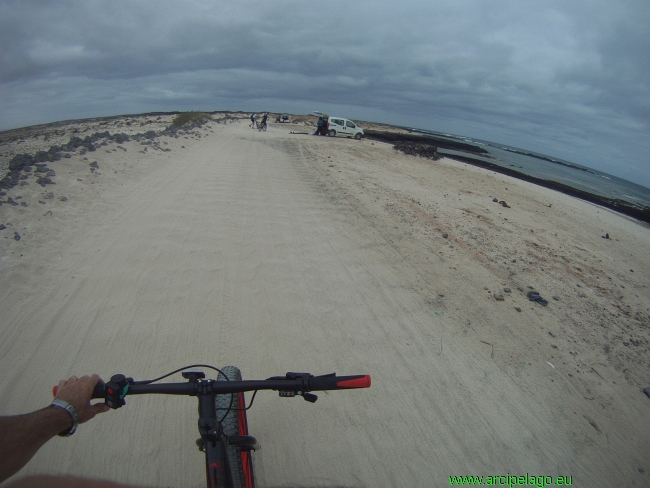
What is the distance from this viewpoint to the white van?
2884 centimetres

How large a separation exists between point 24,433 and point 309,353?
2.59 m

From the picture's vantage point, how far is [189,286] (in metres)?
4.65

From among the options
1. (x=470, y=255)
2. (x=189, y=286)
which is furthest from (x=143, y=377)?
A: (x=470, y=255)

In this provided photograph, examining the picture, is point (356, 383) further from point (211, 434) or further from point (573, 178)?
point (573, 178)

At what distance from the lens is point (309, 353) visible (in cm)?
373

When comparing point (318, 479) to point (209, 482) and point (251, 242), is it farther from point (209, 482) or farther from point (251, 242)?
point (251, 242)

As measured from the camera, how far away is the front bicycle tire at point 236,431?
2012mm

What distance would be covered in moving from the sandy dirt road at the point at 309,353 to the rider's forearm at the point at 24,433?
1.33 meters

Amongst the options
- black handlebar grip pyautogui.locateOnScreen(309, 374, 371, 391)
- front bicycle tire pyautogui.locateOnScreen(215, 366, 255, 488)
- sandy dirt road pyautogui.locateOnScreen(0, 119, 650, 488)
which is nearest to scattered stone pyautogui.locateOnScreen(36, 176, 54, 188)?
sandy dirt road pyautogui.locateOnScreen(0, 119, 650, 488)

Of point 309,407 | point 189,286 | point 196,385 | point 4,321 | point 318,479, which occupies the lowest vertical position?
point 318,479

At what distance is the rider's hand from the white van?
29175 millimetres

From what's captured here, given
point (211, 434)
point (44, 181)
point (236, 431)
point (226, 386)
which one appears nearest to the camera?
point (211, 434)

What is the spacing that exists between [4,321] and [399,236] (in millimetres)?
6242

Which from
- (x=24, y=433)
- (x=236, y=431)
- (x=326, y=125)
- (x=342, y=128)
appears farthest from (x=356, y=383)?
(x=342, y=128)
